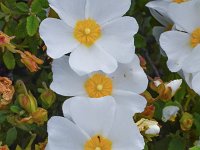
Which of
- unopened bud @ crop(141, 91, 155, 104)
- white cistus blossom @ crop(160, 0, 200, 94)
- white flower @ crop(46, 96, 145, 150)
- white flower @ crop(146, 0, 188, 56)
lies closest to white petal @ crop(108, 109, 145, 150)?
white flower @ crop(46, 96, 145, 150)

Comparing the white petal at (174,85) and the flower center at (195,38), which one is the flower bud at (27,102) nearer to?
the white petal at (174,85)

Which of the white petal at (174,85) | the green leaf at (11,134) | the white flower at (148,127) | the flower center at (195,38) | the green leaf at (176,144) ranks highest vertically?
the flower center at (195,38)

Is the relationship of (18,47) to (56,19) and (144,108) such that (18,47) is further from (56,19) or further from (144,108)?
(144,108)

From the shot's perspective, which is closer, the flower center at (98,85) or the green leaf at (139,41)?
the flower center at (98,85)

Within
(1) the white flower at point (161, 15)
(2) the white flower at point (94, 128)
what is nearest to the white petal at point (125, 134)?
(2) the white flower at point (94, 128)

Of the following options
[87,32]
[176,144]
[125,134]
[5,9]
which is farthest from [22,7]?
[176,144]

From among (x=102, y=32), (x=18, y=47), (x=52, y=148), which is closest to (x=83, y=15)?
(x=102, y=32)

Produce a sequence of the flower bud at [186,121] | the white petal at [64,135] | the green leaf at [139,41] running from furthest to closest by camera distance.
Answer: the green leaf at [139,41] < the flower bud at [186,121] < the white petal at [64,135]
